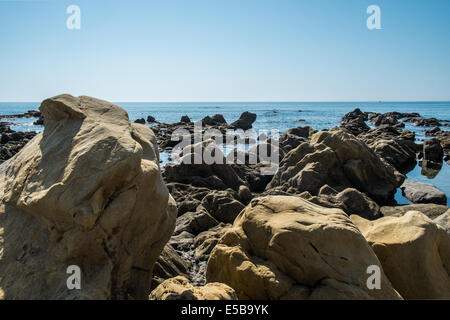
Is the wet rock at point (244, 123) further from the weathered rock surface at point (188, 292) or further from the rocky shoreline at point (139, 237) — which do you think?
the weathered rock surface at point (188, 292)

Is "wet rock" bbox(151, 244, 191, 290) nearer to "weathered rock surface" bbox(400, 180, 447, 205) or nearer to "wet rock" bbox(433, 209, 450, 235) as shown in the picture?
"wet rock" bbox(433, 209, 450, 235)

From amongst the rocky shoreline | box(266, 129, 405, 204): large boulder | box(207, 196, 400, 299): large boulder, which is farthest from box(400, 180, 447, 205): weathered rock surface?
box(207, 196, 400, 299): large boulder

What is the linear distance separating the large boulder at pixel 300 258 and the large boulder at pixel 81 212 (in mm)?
1498

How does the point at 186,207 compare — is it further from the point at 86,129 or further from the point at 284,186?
A: the point at 86,129

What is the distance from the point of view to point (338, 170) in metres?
14.9

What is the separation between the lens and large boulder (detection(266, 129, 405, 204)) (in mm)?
14250

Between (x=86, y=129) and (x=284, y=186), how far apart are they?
409 inches

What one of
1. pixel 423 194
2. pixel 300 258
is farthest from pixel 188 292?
pixel 423 194

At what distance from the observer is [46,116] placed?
6.05m

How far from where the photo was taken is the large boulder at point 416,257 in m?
5.79

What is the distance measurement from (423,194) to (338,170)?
10.6 ft

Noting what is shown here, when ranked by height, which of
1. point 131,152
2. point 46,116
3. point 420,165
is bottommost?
point 420,165
